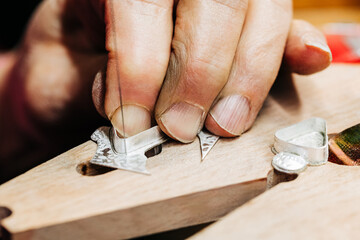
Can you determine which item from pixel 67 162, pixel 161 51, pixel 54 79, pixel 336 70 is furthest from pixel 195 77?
pixel 54 79

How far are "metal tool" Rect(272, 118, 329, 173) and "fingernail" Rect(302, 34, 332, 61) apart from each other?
0.71 feet

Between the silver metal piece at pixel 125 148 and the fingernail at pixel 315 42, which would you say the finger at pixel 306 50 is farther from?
the silver metal piece at pixel 125 148

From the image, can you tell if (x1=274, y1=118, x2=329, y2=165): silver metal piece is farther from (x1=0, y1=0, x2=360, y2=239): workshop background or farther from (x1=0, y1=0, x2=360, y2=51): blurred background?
(x1=0, y1=0, x2=360, y2=51): blurred background

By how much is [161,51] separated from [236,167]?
0.96ft

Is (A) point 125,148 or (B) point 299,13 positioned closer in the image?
(A) point 125,148

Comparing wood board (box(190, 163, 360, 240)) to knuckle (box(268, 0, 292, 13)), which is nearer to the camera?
wood board (box(190, 163, 360, 240))

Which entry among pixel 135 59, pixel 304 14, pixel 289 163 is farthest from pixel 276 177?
pixel 304 14

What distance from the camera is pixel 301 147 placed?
723 millimetres

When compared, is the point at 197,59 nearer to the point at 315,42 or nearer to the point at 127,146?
the point at 127,146

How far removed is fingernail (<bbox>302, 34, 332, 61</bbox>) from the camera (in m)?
0.91

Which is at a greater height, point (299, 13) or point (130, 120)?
point (130, 120)

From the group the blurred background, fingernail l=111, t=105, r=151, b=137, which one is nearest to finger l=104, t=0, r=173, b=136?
fingernail l=111, t=105, r=151, b=137

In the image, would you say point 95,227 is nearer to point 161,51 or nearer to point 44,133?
point 161,51

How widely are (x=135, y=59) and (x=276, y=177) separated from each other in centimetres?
37
